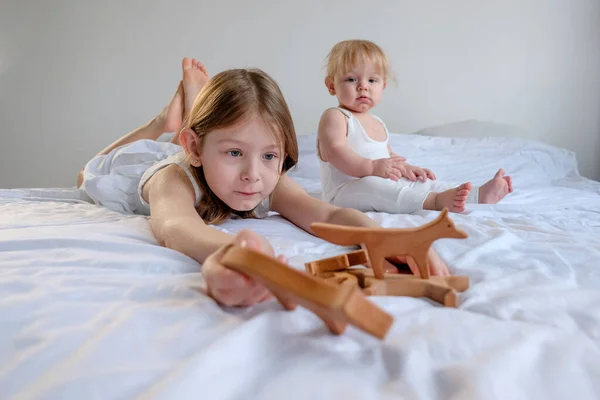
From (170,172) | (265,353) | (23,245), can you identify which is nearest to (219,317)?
(265,353)

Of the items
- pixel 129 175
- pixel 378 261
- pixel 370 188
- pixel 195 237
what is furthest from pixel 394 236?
pixel 129 175

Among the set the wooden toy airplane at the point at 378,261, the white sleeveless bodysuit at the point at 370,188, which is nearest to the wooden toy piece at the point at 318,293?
the wooden toy airplane at the point at 378,261

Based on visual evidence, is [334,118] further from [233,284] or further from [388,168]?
[233,284]

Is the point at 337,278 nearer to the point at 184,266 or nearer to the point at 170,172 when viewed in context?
the point at 184,266

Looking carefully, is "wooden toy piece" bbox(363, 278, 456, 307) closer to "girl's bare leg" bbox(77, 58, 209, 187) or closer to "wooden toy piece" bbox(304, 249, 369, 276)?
"wooden toy piece" bbox(304, 249, 369, 276)

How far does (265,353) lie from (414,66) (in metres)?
2.28

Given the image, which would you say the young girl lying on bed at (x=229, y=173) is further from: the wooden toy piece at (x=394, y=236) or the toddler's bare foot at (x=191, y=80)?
the toddler's bare foot at (x=191, y=80)

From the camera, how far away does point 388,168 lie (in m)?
1.48

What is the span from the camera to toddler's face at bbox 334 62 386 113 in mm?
1662

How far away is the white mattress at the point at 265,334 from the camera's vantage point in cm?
40

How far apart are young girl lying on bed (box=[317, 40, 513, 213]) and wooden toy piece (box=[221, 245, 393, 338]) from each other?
0.94m

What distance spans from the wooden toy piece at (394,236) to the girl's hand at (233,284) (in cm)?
9

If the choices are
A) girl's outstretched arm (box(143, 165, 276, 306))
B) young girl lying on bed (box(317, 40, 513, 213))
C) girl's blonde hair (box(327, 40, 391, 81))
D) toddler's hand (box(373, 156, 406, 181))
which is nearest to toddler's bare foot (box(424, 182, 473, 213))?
young girl lying on bed (box(317, 40, 513, 213))

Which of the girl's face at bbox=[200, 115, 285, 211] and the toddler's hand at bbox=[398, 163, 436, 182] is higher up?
the girl's face at bbox=[200, 115, 285, 211]
